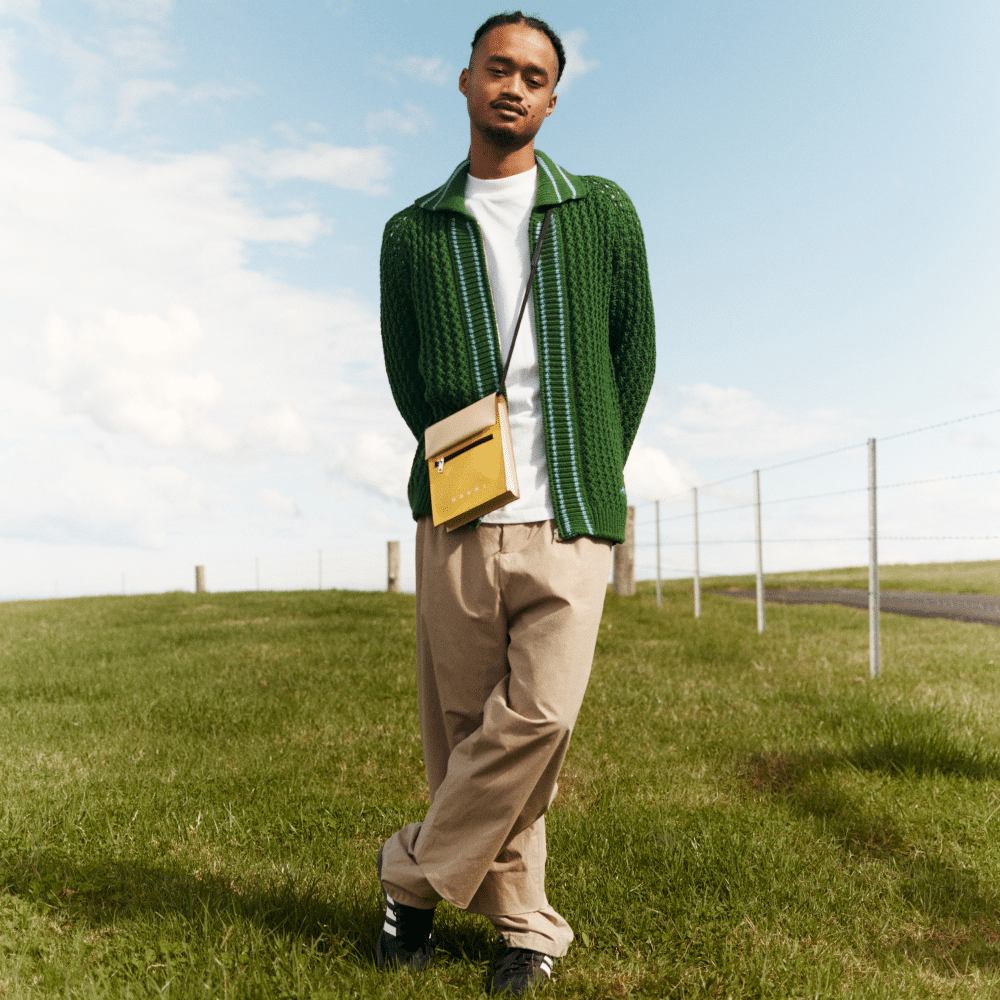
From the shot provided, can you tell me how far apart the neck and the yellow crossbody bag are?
8.2 inches

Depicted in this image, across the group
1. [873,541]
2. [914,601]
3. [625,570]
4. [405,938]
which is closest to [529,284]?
[405,938]

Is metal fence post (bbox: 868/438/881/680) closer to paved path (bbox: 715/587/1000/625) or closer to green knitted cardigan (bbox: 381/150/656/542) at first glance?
green knitted cardigan (bbox: 381/150/656/542)

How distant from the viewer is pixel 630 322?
101 inches

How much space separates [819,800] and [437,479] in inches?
118

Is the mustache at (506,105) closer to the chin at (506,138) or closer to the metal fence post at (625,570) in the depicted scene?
the chin at (506,138)

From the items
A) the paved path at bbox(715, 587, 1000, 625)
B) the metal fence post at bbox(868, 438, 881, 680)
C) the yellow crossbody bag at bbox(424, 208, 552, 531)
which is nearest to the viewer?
the yellow crossbody bag at bbox(424, 208, 552, 531)

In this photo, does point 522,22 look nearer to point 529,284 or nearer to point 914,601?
point 529,284

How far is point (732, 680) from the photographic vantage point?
23.5 ft

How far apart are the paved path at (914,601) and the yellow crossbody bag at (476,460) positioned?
1185cm

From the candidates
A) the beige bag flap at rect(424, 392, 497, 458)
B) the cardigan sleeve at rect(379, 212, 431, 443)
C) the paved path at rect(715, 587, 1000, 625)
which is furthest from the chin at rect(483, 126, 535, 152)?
the paved path at rect(715, 587, 1000, 625)

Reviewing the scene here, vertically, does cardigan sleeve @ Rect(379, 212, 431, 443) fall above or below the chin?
below

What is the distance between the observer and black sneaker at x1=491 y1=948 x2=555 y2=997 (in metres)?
2.44

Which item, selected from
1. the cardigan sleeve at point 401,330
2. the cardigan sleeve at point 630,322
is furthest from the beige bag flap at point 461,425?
the cardigan sleeve at point 630,322

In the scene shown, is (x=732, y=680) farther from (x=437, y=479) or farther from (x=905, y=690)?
(x=437, y=479)
